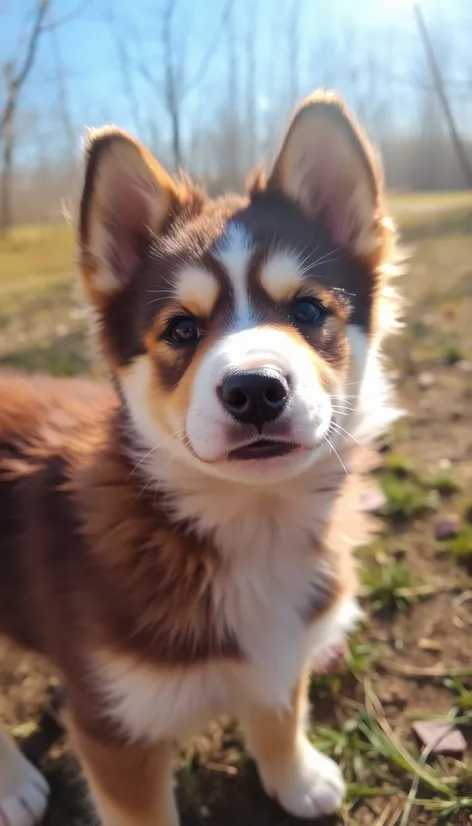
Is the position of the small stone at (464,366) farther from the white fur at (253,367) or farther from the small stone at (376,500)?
the white fur at (253,367)

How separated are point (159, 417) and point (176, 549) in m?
0.36

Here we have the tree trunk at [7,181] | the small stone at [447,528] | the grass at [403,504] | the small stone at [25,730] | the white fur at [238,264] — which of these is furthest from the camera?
the tree trunk at [7,181]

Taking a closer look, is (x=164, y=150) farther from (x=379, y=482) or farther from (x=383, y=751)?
(x=383, y=751)

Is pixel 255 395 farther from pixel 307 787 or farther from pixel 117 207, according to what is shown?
pixel 307 787

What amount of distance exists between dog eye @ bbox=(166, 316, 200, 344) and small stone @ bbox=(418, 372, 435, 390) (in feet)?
10.7

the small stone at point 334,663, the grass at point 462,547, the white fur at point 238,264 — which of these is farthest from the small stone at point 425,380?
the white fur at point 238,264

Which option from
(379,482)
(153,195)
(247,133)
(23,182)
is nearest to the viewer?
(153,195)

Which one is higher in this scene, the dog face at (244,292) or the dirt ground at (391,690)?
the dog face at (244,292)

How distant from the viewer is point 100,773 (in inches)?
70.8

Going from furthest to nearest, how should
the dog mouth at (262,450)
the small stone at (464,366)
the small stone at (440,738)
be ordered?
the small stone at (464,366) → the small stone at (440,738) → the dog mouth at (262,450)


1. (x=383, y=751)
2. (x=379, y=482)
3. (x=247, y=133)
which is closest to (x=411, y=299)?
(x=379, y=482)

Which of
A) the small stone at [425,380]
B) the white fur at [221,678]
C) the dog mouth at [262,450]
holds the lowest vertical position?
the small stone at [425,380]

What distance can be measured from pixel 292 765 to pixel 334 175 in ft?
5.91

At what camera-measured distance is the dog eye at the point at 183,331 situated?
1.72 meters
